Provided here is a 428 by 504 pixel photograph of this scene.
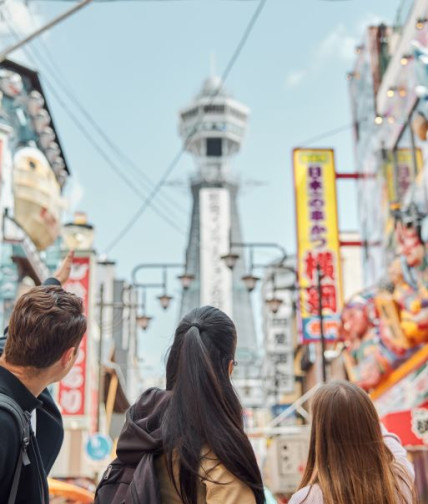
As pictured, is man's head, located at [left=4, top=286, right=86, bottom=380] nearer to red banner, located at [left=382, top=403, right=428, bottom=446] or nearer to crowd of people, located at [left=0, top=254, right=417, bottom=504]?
crowd of people, located at [left=0, top=254, right=417, bottom=504]

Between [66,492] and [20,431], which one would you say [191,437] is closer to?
[20,431]

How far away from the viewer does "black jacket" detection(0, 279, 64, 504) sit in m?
2.45

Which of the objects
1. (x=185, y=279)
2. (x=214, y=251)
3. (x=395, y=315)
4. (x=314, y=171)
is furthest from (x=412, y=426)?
(x=214, y=251)

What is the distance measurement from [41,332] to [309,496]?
123 cm

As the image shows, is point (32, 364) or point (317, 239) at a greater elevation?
point (317, 239)

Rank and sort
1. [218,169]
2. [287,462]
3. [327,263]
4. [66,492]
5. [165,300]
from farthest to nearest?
[218,169], [327,263], [165,300], [287,462], [66,492]

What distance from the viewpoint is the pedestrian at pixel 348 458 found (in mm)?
2936

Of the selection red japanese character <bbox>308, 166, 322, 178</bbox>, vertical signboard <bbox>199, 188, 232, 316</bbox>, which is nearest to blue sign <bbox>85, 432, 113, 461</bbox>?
red japanese character <bbox>308, 166, 322, 178</bbox>

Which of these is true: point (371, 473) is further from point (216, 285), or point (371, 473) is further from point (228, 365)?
point (216, 285)

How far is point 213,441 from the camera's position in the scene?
259cm

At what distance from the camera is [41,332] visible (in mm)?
2645

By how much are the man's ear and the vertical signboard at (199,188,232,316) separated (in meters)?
46.4

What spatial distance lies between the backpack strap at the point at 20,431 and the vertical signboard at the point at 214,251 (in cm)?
4667

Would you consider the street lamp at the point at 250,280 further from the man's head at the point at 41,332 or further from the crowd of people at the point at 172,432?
the man's head at the point at 41,332
